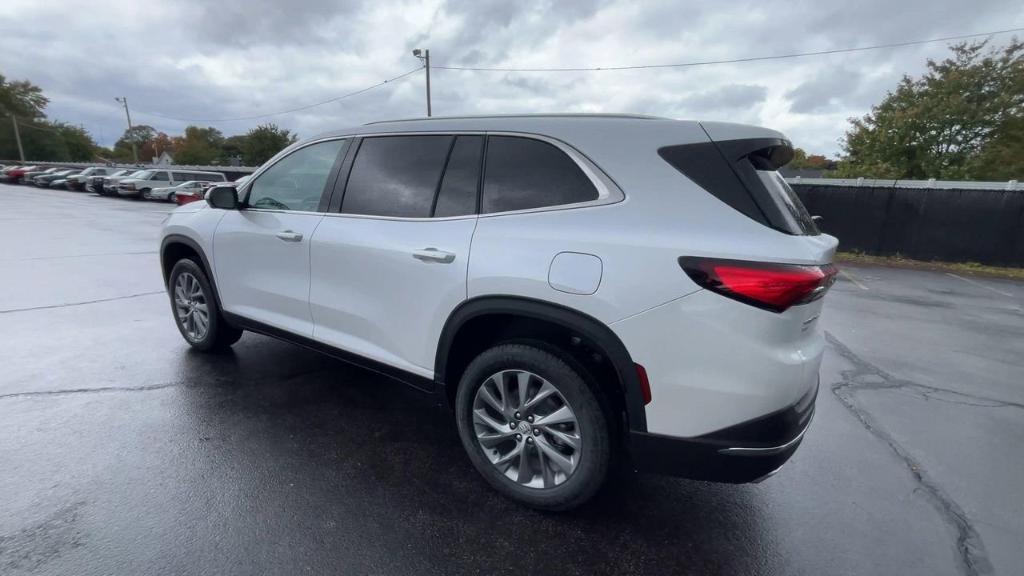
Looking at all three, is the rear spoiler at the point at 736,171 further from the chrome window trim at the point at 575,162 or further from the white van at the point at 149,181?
the white van at the point at 149,181

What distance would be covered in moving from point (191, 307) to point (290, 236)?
177 centimetres

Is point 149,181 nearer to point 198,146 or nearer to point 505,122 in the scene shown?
point 505,122

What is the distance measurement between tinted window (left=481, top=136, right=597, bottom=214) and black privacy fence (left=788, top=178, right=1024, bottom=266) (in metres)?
12.6

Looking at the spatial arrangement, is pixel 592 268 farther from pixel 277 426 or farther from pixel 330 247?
pixel 277 426

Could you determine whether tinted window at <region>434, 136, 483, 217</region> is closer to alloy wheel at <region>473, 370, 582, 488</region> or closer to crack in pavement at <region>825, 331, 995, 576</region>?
alloy wheel at <region>473, 370, 582, 488</region>

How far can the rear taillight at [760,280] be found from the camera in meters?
1.83

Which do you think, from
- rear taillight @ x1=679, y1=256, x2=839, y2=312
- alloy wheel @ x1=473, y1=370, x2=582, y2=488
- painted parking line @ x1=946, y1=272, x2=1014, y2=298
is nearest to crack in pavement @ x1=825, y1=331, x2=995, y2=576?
rear taillight @ x1=679, y1=256, x2=839, y2=312

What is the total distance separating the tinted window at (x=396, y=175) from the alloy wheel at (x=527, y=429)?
1.04 meters

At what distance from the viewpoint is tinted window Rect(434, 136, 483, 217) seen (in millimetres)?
2570

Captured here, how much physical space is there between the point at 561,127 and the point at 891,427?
10.6 ft

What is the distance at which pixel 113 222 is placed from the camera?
14711mm

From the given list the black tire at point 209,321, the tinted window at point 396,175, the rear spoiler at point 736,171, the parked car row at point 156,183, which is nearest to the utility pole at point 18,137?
the parked car row at point 156,183

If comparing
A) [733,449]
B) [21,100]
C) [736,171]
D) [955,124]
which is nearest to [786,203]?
[736,171]

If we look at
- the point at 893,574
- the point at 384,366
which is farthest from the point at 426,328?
the point at 893,574
